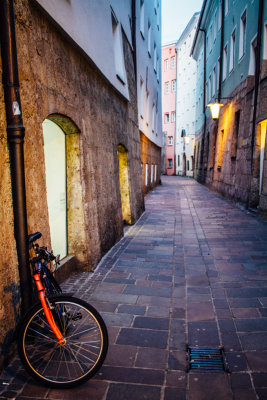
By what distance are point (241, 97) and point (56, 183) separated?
1140 centimetres

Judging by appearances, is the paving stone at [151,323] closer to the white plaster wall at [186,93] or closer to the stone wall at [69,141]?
the stone wall at [69,141]

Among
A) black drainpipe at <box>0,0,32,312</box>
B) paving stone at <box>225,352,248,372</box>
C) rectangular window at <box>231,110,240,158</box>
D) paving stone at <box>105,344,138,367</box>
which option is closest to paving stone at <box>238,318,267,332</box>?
paving stone at <box>225,352,248,372</box>

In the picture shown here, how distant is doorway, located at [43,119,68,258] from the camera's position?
4.87 m

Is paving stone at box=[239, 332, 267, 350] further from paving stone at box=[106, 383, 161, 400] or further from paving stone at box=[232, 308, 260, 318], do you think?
paving stone at box=[106, 383, 161, 400]

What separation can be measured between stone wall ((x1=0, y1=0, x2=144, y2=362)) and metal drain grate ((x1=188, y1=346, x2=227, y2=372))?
183 centimetres

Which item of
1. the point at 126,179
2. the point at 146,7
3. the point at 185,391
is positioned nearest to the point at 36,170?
the point at 185,391

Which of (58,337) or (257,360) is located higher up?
(58,337)

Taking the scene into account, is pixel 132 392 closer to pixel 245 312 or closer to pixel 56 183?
pixel 245 312

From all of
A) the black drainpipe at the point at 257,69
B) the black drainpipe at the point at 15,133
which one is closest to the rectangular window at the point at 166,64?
the black drainpipe at the point at 257,69

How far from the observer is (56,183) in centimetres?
514

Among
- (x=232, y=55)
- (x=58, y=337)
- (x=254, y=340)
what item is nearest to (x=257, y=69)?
(x=232, y=55)

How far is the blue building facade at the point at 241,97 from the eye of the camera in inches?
435

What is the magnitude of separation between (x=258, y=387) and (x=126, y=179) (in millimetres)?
7500

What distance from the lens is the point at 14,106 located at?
3.08 meters
